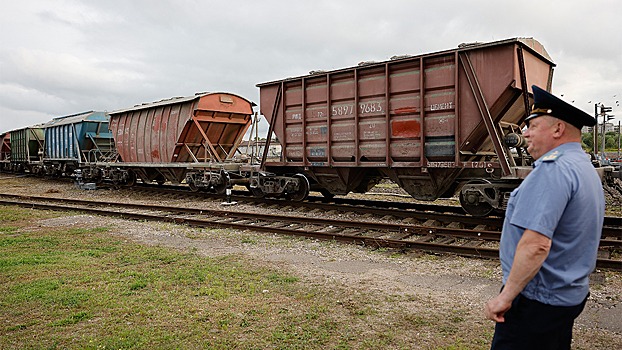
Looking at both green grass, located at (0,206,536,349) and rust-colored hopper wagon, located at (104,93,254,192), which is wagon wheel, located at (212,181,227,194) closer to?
rust-colored hopper wagon, located at (104,93,254,192)

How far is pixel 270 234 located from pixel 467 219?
159 inches

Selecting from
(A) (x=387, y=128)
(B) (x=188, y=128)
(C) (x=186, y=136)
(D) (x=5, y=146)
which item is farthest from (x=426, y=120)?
(D) (x=5, y=146)

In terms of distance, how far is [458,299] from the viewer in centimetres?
508

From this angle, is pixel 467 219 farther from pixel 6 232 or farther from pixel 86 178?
pixel 86 178

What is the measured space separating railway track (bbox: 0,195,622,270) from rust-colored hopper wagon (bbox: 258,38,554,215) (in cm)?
109

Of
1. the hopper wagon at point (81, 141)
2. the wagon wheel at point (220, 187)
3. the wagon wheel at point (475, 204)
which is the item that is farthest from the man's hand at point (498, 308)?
the hopper wagon at point (81, 141)

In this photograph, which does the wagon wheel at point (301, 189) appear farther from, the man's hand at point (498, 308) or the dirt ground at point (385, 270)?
the man's hand at point (498, 308)

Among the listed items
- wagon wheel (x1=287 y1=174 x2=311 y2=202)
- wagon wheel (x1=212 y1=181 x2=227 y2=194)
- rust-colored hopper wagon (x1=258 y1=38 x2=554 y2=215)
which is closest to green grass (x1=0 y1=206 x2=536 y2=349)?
rust-colored hopper wagon (x1=258 y1=38 x2=554 y2=215)

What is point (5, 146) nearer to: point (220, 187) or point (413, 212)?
point (220, 187)

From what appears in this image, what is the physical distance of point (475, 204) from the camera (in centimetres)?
879

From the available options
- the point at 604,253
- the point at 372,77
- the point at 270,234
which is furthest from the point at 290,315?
the point at 372,77

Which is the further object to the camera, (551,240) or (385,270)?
(385,270)

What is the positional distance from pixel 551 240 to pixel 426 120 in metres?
7.63

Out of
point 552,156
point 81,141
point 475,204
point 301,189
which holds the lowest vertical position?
point 475,204
